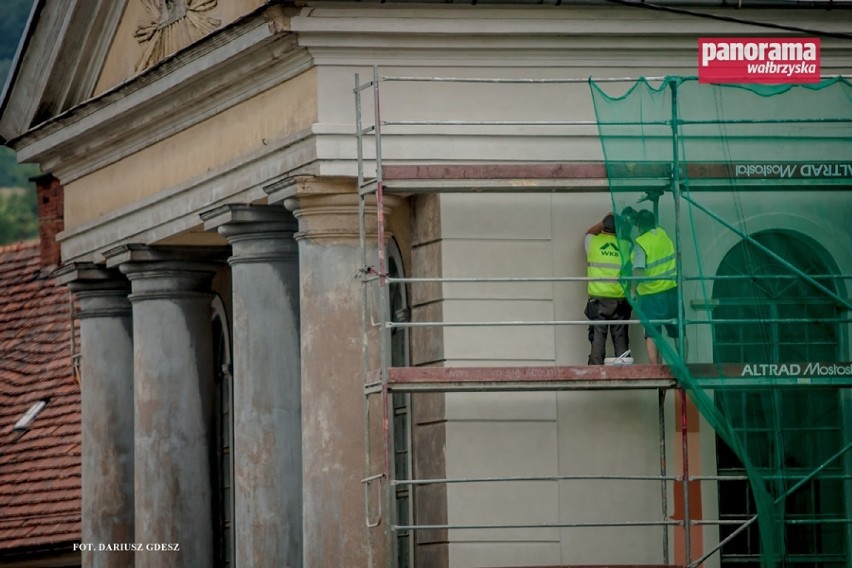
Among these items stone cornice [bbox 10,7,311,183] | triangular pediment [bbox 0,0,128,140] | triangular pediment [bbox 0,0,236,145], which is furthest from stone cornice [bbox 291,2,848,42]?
triangular pediment [bbox 0,0,128,140]

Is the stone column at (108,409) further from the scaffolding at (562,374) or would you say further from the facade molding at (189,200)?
the scaffolding at (562,374)

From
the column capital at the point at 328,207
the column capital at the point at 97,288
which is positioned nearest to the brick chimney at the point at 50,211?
the column capital at the point at 97,288

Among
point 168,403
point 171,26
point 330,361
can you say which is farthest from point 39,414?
point 330,361

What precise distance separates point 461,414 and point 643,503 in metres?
2.06

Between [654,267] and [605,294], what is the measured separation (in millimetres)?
1027

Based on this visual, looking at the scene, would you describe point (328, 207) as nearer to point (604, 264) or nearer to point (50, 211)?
point (604, 264)

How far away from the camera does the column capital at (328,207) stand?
86.3 ft

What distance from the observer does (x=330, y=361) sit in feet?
86.5

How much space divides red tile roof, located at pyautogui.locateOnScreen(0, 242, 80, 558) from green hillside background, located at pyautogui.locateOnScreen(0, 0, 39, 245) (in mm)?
52622

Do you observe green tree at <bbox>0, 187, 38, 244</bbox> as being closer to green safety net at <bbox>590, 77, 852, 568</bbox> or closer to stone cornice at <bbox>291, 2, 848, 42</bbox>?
stone cornice at <bbox>291, 2, 848, 42</bbox>

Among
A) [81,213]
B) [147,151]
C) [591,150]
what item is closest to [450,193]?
[591,150]

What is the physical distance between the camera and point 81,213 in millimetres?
32719

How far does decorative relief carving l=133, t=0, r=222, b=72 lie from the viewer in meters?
29.2

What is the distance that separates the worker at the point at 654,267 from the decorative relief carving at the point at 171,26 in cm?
655
